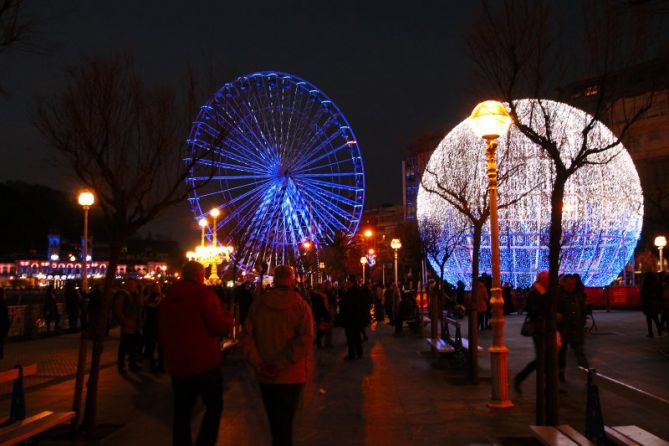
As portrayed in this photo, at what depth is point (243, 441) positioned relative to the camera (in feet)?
24.2

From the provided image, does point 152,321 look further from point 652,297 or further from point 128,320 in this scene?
point 652,297

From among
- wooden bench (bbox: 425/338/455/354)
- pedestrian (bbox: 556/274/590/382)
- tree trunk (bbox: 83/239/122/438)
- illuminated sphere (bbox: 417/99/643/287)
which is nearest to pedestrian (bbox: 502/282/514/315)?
illuminated sphere (bbox: 417/99/643/287)

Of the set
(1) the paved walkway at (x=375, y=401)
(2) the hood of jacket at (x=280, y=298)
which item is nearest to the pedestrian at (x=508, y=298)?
(1) the paved walkway at (x=375, y=401)

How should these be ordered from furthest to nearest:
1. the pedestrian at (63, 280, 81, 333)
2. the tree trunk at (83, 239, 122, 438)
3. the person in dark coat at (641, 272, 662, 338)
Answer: the pedestrian at (63, 280, 81, 333), the person in dark coat at (641, 272, 662, 338), the tree trunk at (83, 239, 122, 438)

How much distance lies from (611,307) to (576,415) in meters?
28.7

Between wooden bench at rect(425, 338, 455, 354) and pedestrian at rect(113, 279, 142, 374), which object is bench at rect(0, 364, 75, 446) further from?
wooden bench at rect(425, 338, 455, 354)

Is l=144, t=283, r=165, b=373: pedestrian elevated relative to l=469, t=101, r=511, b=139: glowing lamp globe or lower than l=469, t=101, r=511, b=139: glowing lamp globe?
lower

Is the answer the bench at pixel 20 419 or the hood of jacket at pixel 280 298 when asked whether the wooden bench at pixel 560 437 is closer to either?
the hood of jacket at pixel 280 298

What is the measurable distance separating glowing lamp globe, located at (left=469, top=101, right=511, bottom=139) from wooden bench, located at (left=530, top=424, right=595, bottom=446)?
439 cm

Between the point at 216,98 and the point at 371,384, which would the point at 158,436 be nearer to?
the point at 371,384

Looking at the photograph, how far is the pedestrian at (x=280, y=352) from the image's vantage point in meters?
5.40

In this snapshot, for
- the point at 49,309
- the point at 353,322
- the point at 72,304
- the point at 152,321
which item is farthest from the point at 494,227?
the point at 72,304

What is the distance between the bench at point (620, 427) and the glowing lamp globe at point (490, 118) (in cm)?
424

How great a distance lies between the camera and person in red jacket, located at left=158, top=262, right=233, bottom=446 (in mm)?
5891
